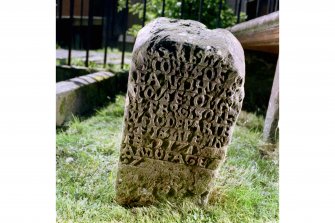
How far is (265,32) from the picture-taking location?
2.09 m

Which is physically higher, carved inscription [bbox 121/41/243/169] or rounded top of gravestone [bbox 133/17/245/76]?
rounded top of gravestone [bbox 133/17/245/76]

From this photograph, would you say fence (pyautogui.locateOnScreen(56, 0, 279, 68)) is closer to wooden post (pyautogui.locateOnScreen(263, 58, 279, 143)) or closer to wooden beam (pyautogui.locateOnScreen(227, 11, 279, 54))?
wooden beam (pyautogui.locateOnScreen(227, 11, 279, 54))

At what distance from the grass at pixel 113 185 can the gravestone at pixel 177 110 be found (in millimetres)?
68

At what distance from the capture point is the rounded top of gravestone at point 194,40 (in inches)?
54.7

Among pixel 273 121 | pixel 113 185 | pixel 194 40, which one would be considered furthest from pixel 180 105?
pixel 273 121

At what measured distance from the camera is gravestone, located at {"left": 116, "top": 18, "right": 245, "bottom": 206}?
140cm

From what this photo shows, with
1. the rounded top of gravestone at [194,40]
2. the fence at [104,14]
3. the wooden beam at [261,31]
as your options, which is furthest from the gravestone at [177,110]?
the fence at [104,14]

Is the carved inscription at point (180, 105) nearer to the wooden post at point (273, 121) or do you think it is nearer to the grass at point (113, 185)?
the grass at point (113, 185)

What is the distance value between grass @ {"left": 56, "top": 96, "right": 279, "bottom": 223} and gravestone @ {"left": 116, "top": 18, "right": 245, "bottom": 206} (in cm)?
7

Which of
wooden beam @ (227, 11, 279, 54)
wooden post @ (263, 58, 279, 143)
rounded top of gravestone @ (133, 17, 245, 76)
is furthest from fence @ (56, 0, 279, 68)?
rounded top of gravestone @ (133, 17, 245, 76)

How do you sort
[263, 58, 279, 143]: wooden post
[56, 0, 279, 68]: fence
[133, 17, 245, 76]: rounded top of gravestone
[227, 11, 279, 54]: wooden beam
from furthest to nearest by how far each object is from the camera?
1. [56, 0, 279, 68]: fence
2. [263, 58, 279, 143]: wooden post
3. [227, 11, 279, 54]: wooden beam
4. [133, 17, 245, 76]: rounded top of gravestone

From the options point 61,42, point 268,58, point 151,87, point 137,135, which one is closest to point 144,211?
point 137,135

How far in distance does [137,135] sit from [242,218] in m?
0.43
